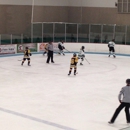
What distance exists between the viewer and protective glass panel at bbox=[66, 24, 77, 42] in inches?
1115

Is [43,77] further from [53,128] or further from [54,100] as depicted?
[53,128]

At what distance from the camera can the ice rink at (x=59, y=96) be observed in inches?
368

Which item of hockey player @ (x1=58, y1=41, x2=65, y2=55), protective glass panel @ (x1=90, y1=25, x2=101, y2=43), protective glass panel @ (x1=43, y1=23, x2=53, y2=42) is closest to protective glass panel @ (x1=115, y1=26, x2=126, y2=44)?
protective glass panel @ (x1=90, y1=25, x2=101, y2=43)

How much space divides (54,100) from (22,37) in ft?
49.8

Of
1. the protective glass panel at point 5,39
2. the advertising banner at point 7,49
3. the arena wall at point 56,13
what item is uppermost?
the arena wall at point 56,13

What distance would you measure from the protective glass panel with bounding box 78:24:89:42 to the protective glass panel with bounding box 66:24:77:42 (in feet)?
1.02

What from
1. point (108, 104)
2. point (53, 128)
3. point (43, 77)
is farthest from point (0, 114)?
point (43, 77)

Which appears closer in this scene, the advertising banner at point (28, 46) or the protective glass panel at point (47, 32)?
the advertising banner at point (28, 46)

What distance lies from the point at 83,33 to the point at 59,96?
1635 cm

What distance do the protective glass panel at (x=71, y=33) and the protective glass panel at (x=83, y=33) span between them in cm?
31

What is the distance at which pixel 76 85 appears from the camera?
14414 mm

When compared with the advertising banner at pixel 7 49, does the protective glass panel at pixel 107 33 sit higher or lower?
higher

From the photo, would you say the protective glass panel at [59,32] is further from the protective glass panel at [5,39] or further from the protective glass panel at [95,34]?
the protective glass panel at [5,39]

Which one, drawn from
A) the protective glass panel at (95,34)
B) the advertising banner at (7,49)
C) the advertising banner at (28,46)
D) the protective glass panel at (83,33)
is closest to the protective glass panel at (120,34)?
the protective glass panel at (95,34)
